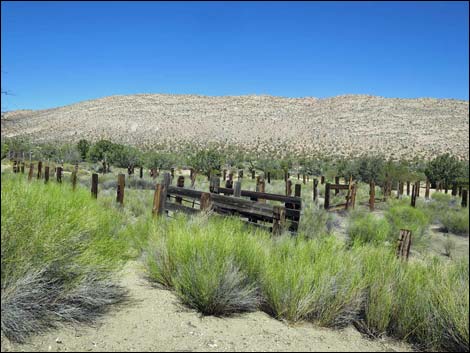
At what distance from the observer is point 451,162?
36.4m

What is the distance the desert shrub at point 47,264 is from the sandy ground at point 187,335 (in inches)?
8.7

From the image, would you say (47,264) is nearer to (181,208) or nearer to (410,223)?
(181,208)

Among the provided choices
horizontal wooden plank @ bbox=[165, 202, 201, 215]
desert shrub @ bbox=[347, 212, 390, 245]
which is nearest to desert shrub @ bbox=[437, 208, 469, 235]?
desert shrub @ bbox=[347, 212, 390, 245]

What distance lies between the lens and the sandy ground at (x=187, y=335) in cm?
409

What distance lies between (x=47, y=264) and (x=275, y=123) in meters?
98.7

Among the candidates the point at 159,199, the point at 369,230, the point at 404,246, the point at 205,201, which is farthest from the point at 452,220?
the point at 159,199

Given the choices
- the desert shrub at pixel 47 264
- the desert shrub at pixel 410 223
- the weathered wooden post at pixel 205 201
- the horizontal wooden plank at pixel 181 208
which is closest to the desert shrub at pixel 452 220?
the desert shrub at pixel 410 223

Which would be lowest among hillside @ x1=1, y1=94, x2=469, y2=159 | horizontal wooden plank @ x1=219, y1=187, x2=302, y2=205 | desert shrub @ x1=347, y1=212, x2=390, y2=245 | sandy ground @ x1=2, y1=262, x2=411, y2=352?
sandy ground @ x1=2, y1=262, x2=411, y2=352

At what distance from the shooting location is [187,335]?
176 inches

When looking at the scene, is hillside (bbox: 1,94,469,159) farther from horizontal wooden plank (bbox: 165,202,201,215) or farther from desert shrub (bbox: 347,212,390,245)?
horizontal wooden plank (bbox: 165,202,201,215)

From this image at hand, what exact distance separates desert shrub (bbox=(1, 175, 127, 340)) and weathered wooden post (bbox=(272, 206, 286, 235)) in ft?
12.2

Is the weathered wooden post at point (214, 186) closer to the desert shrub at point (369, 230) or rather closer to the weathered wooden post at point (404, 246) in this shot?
the desert shrub at point (369, 230)

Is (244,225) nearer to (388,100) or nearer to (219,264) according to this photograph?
(219,264)

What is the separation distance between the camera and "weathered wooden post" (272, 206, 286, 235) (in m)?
8.39
